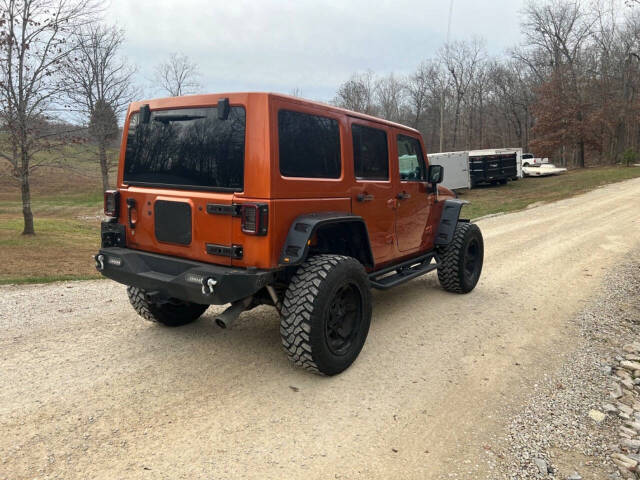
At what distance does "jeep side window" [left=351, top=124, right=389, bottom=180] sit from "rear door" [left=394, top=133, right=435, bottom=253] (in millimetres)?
267

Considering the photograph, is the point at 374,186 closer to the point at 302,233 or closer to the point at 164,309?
the point at 302,233

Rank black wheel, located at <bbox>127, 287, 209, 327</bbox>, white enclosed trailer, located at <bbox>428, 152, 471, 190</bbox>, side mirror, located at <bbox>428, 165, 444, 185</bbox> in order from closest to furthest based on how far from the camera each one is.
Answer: black wheel, located at <bbox>127, 287, 209, 327</bbox> → side mirror, located at <bbox>428, 165, 444, 185</bbox> → white enclosed trailer, located at <bbox>428, 152, 471, 190</bbox>

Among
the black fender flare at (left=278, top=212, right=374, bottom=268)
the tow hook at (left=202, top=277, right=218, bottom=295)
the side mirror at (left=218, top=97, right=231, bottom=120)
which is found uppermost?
the side mirror at (left=218, top=97, right=231, bottom=120)

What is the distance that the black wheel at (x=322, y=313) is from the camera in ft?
10.7

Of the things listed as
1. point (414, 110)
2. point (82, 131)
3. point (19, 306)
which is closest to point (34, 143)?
point (82, 131)

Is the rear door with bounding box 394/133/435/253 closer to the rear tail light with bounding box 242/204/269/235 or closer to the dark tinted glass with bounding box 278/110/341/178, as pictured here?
the dark tinted glass with bounding box 278/110/341/178

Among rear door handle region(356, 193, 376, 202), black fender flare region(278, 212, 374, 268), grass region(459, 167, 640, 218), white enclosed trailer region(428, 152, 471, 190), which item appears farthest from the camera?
white enclosed trailer region(428, 152, 471, 190)

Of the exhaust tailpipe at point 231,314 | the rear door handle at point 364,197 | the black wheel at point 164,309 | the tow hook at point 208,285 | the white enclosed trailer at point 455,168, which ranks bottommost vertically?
the black wheel at point 164,309

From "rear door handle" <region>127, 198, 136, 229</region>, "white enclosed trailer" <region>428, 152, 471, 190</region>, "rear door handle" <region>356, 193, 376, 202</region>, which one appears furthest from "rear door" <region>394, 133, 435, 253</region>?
"white enclosed trailer" <region>428, 152, 471, 190</region>

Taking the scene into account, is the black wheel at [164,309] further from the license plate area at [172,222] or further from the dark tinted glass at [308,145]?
the dark tinted glass at [308,145]

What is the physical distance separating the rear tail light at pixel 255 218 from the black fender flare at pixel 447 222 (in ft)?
10.4

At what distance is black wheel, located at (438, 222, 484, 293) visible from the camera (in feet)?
18.7

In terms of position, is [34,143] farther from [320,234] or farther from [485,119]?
[485,119]

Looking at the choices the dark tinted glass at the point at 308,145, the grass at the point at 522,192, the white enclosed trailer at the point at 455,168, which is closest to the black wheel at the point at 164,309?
the dark tinted glass at the point at 308,145
